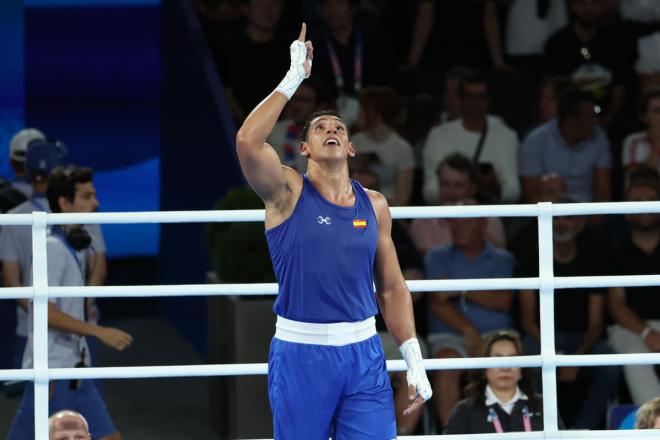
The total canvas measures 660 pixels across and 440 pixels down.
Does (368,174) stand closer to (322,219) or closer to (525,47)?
(525,47)

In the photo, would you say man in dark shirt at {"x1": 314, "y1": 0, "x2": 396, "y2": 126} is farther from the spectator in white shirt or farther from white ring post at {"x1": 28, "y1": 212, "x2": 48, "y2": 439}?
white ring post at {"x1": 28, "y1": 212, "x2": 48, "y2": 439}

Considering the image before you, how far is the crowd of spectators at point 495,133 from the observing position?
8.17m

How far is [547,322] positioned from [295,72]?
155cm

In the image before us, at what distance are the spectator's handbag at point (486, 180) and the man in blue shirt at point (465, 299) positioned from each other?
0.80 m

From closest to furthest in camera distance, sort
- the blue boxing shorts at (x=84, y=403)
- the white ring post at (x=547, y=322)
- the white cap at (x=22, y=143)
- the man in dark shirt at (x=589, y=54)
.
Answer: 1. the white ring post at (x=547, y=322)
2. the blue boxing shorts at (x=84, y=403)
3. the white cap at (x=22, y=143)
4. the man in dark shirt at (x=589, y=54)

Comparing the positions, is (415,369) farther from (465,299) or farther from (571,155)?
(571,155)

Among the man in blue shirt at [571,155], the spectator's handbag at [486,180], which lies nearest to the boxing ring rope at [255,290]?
Answer: the spectator's handbag at [486,180]

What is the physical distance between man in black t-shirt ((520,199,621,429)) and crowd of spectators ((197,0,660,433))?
0.01 metres

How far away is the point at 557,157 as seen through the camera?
9211 millimetres

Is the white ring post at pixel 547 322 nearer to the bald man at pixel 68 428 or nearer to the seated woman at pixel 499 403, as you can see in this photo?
the seated woman at pixel 499 403

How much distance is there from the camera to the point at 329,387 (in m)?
4.82

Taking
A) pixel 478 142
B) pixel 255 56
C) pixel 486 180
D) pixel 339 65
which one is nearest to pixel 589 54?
pixel 478 142

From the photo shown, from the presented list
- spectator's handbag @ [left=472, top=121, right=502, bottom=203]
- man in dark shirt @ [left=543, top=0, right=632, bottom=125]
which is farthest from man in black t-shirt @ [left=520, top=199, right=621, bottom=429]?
man in dark shirt @ [left=543, top=0, right=632, bottom=125]

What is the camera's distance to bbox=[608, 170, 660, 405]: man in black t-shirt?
27.0 ft
